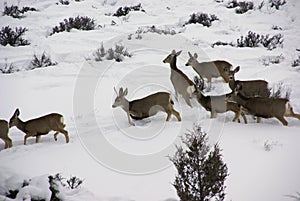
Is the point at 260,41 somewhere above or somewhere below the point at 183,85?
above

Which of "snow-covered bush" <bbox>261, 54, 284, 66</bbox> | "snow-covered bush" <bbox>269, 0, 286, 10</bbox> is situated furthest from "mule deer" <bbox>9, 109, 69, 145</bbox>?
"snow-covered bush" <bbox>269, 0, 286, 10</bbox>

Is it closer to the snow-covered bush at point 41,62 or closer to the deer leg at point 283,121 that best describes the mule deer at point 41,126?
the deer leg at point 283,121

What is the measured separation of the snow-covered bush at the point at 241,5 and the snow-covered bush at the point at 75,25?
713cm

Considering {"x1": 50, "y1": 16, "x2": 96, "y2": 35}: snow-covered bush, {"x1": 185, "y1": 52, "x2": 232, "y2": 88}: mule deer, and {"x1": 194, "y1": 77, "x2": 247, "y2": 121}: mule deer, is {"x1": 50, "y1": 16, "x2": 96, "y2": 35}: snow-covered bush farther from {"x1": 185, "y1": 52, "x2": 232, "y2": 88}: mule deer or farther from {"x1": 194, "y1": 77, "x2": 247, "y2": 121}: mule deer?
{"x1": 194, "y1": 77, "x2": 247, "y2": 121}: mule deer

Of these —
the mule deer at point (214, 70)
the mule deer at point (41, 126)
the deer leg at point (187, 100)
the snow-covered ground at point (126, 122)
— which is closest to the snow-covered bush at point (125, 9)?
the snow-covered ground at point (126, 122)

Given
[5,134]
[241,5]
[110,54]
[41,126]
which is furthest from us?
[241,5]

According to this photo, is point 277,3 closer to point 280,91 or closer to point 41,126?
point 280,91

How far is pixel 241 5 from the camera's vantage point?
15586 millimetres

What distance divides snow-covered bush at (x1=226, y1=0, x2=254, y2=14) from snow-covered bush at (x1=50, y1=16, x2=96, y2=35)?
7.13 meters

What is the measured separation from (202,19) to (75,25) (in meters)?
5.50

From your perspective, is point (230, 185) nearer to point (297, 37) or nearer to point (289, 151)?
point (289, 151)

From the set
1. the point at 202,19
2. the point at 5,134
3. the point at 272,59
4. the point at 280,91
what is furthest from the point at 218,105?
the point at 202,19

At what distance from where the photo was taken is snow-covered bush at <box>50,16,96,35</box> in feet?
41.7

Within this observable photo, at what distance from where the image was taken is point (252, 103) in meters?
5.61
